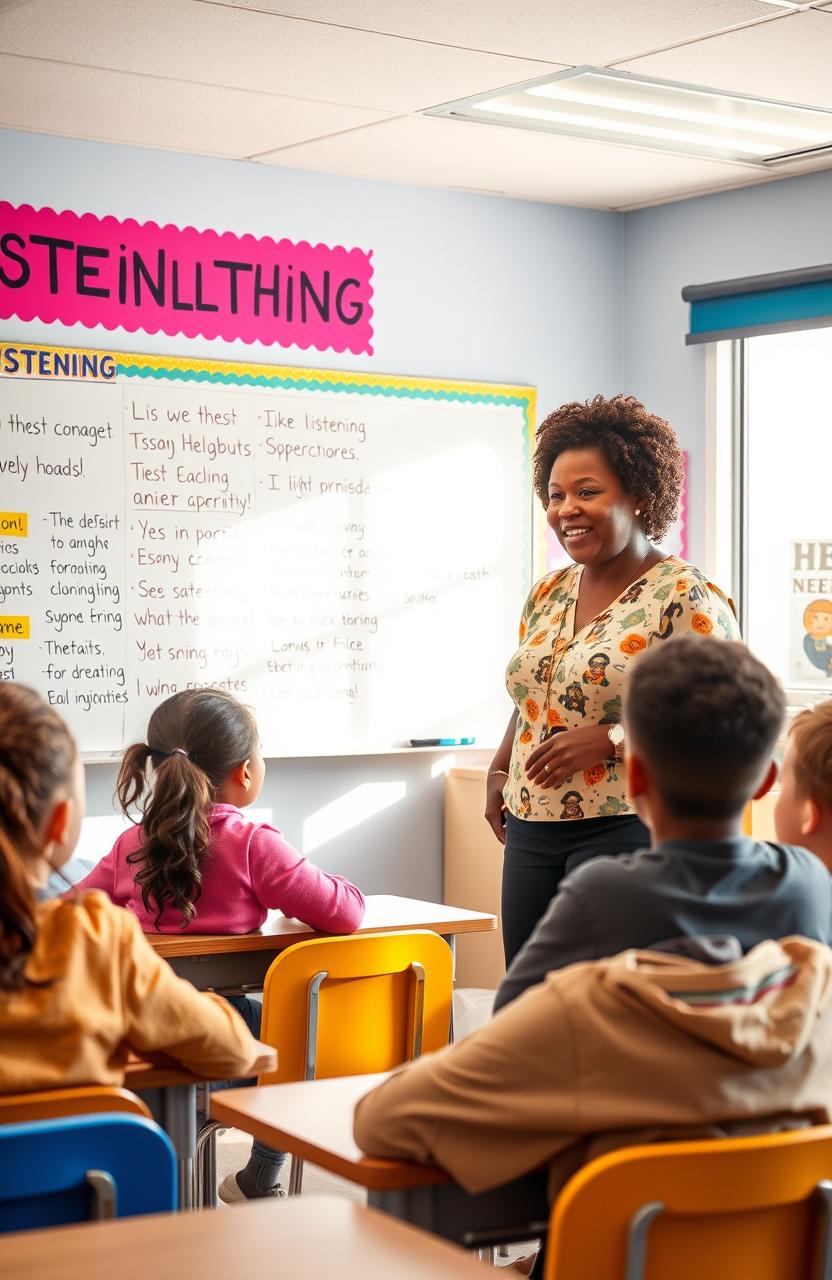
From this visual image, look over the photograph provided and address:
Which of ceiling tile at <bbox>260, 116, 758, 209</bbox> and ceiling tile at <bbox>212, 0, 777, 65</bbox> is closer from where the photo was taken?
ceiling tile at <bbox>212, 0, 777, 65</bbox>

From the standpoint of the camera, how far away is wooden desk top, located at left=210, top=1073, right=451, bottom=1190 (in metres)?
1.61

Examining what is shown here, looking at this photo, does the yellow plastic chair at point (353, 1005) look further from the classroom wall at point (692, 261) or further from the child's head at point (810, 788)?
the classroom wall at point (692, 261)

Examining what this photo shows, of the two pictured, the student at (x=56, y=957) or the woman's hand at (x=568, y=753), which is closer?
the student at (x=56, y=957)

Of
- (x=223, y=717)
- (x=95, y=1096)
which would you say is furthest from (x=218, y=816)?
(x=95, y=1096)

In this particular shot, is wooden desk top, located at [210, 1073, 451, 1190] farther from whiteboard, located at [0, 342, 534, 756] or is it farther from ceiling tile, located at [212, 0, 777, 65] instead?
whiteboard, located at [0, 342, 534, 756]

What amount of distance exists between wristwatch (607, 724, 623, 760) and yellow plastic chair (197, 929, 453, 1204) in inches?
17.1

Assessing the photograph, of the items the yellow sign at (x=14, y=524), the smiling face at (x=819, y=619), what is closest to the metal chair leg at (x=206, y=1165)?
the yellow sign at (x=14, y=524)

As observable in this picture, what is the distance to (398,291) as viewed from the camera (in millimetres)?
4977

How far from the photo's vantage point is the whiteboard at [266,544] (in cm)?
435

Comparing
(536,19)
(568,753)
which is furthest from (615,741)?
(536,19)

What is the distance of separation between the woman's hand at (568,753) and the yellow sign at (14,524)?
6.37 ft

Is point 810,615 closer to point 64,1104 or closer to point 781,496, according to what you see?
point 781,496

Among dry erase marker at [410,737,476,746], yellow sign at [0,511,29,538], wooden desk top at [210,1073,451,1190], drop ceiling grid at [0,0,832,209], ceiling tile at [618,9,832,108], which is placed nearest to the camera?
wooden desk top at [210,1073,451,1190]

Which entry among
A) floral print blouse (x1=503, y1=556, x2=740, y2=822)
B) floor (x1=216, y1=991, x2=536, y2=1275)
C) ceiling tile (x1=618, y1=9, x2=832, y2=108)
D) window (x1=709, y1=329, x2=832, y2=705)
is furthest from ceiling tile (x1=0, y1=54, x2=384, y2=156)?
floor (x1=216, y1=991, x2=536, y2=1275)
